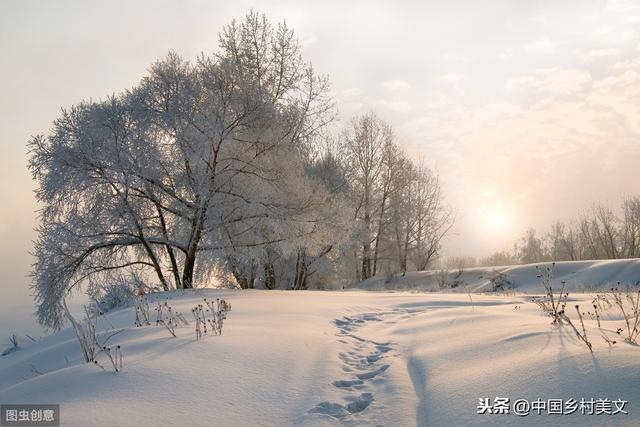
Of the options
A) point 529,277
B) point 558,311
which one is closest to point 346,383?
point 558,311

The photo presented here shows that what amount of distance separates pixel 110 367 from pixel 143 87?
39.5 feet

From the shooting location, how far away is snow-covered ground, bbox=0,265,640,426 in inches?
95.0

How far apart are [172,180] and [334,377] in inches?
432

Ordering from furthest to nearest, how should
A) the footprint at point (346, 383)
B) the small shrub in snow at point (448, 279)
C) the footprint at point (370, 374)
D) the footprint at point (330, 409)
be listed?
the small shrub in snow at point (448, 279)
the footprint at point (370, 374)
the footprint at point (346, 383)
the footprint at point (330, 409)

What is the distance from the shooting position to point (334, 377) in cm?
341

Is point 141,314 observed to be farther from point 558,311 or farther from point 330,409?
point 558,311

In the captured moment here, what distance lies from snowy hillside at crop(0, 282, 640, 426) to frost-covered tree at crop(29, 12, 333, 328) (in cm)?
779

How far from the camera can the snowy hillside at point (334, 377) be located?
2.41 meters

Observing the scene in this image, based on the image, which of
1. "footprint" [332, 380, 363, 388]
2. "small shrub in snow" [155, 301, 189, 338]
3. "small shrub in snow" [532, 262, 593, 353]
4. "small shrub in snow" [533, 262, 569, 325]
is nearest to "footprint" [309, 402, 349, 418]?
"footprint" [332, 380, 363, 388]

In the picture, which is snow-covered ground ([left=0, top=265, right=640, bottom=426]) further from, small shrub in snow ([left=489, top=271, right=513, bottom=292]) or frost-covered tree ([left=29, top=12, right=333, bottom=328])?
small shrub in snow ([left=489, top=271, right=513, bottom=292])

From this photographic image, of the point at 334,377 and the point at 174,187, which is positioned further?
the point at 174,187

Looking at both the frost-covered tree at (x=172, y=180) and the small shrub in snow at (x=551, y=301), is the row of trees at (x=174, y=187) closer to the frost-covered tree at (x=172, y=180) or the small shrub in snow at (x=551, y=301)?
the frost-covered tree at (x=172, y=180)

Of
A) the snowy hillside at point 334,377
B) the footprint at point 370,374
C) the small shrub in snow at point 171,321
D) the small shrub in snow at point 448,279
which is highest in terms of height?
the small shrub in snow at point 171,321

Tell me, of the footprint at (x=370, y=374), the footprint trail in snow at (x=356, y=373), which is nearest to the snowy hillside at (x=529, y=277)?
the footprint trail in snow at (x=356, y=373)
